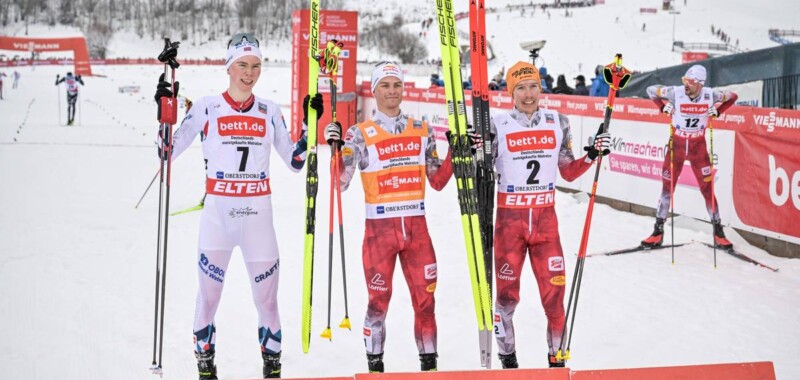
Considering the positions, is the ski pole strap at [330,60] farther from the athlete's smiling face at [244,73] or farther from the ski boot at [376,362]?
the ski boot at [376,362]

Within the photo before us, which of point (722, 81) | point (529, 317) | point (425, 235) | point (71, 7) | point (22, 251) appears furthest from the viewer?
point (71, 7)

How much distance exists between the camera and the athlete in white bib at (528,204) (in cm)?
506

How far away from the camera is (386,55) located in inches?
3275

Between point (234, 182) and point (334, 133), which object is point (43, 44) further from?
point (334, 133)

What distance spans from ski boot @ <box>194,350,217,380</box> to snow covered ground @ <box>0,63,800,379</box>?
1.84 feet

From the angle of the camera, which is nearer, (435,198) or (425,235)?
(425,235)

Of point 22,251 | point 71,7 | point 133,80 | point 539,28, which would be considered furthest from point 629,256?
point 71,7

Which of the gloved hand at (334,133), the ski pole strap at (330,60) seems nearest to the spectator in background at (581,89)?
the ski pole strap at (330,60)

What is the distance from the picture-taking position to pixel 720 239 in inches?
364

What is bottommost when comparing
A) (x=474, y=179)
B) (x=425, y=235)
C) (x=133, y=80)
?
(x=425, y=235)

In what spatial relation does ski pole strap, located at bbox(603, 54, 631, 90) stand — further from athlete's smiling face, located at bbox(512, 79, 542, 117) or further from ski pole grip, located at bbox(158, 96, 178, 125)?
ski pole grip, located at bbox(158, 96, 178, 125)

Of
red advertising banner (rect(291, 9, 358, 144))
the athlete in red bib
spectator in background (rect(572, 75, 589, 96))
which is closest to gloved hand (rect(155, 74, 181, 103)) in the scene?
the athlete in red bib

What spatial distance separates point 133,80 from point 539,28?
1975 inches

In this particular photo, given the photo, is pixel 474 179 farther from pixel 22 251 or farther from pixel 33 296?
pixel 22 251
